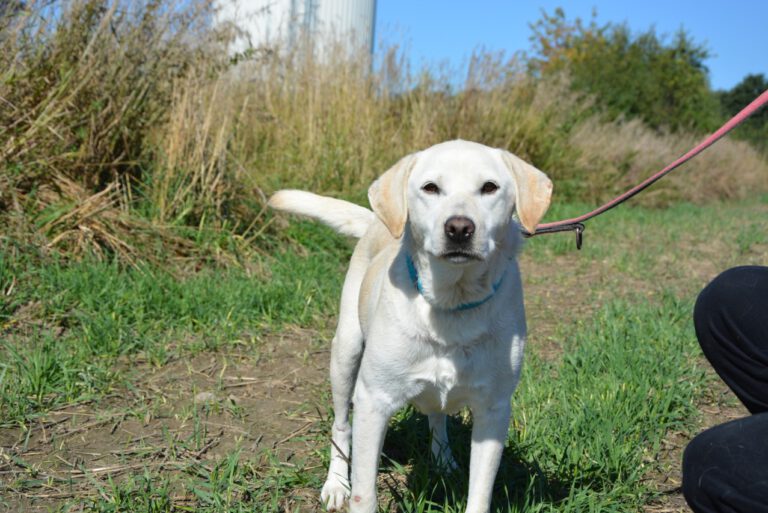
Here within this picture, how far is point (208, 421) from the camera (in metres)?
2.84

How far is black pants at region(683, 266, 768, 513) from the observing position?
54.8 inches

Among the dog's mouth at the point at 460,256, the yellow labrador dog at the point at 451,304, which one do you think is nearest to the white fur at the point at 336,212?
the yellow labrador dog at the point at 451,304

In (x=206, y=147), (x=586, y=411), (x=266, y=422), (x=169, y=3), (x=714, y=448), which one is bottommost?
(x=266, y=422)

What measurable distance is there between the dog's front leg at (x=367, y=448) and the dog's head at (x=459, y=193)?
49 centimetres

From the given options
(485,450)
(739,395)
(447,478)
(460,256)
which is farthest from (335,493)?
(739,395)

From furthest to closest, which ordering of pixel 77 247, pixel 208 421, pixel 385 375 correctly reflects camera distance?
pixel 77 247, pixel 208 421, pixel 385 375

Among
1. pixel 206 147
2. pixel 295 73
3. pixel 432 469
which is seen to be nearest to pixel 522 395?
pixel 432 469

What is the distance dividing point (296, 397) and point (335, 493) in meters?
0.89

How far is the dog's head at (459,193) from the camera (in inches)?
77.7

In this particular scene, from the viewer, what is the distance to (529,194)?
2049 mm

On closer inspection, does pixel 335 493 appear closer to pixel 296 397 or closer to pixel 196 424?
pixel 196 424

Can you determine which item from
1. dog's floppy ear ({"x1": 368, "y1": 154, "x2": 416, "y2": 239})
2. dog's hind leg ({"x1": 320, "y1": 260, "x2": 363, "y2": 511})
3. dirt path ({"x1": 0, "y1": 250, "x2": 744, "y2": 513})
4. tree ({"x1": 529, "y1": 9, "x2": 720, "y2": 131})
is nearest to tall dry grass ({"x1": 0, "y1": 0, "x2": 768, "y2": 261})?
dirt path ({"x1": 0, "y1": 250, "x2": 744, "y2": 513})

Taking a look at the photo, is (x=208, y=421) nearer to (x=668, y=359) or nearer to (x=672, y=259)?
(x=668, y=359)

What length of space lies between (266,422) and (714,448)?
190 cm
